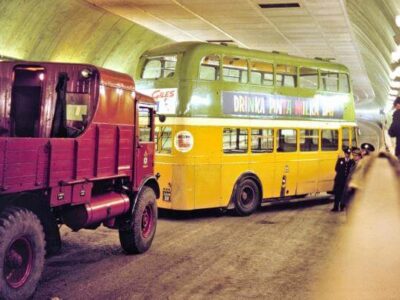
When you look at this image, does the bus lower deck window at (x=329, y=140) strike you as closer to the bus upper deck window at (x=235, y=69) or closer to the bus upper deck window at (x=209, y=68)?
the bus upper deck window at (x=235, y=69)

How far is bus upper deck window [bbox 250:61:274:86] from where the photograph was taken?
1358cm

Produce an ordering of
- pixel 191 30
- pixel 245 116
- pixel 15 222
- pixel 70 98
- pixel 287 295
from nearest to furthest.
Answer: pixel 15 222, pixel 287 295, pixel 70 98, pixel 245 116, pixel 191 30

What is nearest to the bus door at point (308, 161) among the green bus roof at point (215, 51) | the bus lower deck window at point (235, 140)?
the green bus roof at point (215, 51)

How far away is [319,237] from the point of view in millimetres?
10523

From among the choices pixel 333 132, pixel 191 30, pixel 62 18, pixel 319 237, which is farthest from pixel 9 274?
Answer: pixel 191 30

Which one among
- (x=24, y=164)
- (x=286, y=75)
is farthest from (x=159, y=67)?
(x=24, y=164)

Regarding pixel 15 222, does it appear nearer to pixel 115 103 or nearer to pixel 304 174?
pixel 115 103

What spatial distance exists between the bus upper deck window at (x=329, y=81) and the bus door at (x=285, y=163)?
70.7 inches

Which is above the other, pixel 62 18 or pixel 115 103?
pixel 62 18

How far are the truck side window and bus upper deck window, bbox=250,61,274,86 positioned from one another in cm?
426

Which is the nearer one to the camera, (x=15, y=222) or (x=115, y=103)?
(x=15, y=222)

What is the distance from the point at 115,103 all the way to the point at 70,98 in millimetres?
644

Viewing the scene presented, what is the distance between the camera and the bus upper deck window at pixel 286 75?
1425 centimetres

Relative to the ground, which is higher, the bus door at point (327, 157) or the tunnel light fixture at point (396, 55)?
the tunnel light fixture at point (396, 55)
